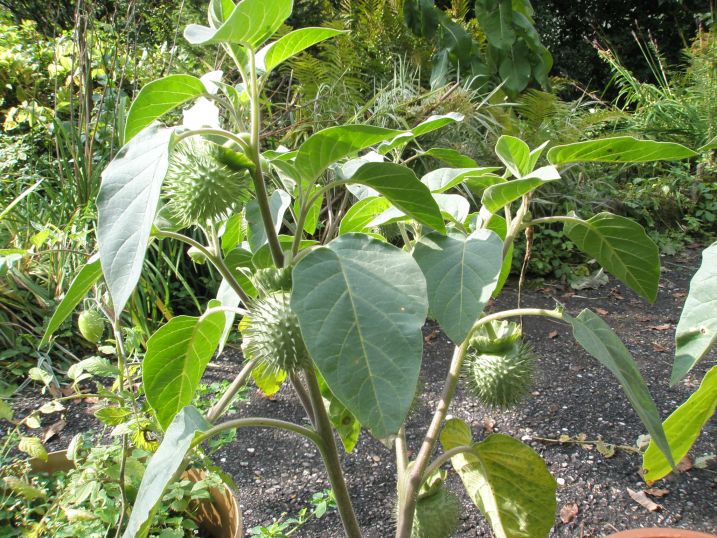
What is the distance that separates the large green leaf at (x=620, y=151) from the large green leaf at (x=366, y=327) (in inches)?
12.7

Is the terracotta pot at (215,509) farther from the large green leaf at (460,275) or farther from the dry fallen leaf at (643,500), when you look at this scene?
the dry fallen leaf at (643,500)

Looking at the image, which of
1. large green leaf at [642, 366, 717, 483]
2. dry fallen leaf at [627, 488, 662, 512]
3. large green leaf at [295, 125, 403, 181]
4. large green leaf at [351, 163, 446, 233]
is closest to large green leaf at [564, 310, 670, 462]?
large green leaf at [642, 366, 717, 483]

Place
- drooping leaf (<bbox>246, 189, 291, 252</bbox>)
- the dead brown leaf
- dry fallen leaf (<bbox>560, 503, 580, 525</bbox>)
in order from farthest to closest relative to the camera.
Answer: the dead brown leaf
dry fallen leaf (<bbox>560, 503, 580, 525</bbox>)
drooping leaf (<bbox>246, 189, 291, 252</bbox>)

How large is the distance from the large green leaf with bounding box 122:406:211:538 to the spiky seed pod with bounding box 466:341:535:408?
487 millimetres

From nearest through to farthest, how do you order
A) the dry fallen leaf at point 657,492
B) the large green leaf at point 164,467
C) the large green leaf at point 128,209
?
the large green leaf at point 128,209
the large green leaf at point 164,467
the dry fallen leaf at point 657,492

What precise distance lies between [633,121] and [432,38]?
216 cm

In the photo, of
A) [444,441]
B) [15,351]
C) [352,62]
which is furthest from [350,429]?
[352,62]

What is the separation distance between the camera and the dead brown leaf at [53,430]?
2.12 m

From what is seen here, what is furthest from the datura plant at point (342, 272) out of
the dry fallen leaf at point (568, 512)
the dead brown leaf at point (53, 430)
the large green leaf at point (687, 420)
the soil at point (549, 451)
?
the dead brown leaf at point (53, 430)

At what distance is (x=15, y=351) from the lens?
2.59 meters

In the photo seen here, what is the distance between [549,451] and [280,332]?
1.61 meters

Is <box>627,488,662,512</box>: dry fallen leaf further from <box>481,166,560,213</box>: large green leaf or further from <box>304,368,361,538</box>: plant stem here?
<box>481,166,560,213</box>: large green leaf

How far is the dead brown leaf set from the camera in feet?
6.95

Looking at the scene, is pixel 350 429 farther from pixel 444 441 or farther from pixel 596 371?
pixel 596 371
